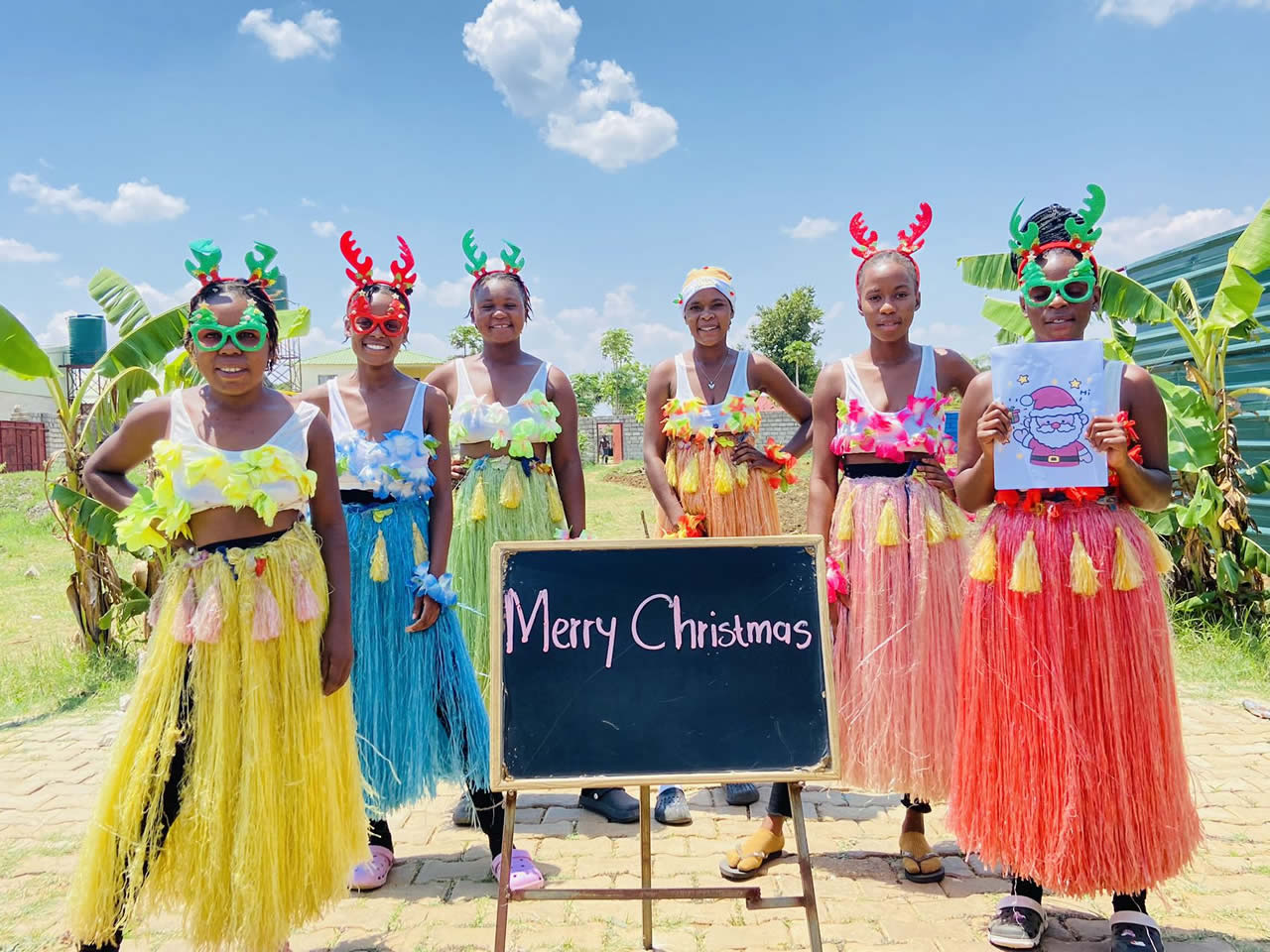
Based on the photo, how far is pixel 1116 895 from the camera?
261 centimetres

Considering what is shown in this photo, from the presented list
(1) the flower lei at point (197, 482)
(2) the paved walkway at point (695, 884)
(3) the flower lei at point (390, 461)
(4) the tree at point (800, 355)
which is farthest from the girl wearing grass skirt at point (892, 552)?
(4) the tree at point (800, 355)

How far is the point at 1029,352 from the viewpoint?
256 centimetres

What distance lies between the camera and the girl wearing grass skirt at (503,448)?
12.3ft

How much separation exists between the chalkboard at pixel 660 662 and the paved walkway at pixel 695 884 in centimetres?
84

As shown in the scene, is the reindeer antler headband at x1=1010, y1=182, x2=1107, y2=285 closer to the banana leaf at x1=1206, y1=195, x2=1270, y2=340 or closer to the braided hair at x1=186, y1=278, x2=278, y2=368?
the braided hair at x1=186, y1=278, x2=278, y2=368

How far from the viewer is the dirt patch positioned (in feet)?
80.5

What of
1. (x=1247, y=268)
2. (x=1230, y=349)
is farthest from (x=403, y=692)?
(x=1230, y=349)

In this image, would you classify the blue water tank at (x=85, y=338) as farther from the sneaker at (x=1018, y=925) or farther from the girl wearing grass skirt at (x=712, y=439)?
the sneaker at (x=1018, y=925)

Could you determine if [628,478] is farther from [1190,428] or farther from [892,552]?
[892,552]

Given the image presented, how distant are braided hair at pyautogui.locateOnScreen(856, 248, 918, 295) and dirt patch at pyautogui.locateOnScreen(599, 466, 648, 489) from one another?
2026 centimetres

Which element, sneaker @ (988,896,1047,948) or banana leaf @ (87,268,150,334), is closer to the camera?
sneaker @ (988,896,1047,948)

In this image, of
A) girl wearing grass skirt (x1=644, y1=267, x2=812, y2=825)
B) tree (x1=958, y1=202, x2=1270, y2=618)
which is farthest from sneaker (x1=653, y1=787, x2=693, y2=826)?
tree (x1=958, y1=202, x2=1270, y2=618)

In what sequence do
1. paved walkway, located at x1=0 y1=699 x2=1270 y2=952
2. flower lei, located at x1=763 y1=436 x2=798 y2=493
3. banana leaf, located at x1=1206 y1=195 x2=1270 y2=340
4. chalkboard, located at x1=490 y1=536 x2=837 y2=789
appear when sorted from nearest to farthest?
chalkboard, located at x1=490 y1=536 x2=837 y2=789 < paved walkway, located at x1=0 y1=699 x2=1270 y2=952 < flower lei, located at x1=763 y1=436 x2=798 y2=493 < banana leaf, located at x1=1206 y1=195 x2=1270 y2=340

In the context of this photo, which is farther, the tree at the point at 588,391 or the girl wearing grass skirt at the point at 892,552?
the tree at the point at 588,391
